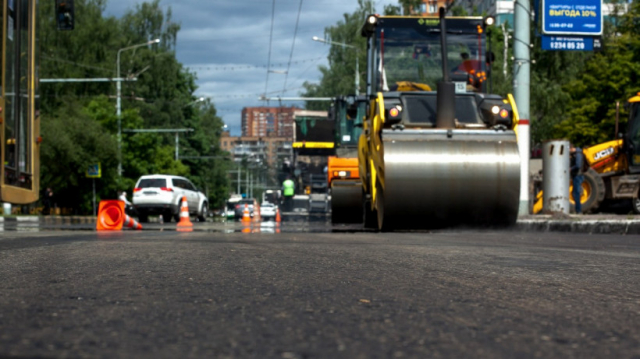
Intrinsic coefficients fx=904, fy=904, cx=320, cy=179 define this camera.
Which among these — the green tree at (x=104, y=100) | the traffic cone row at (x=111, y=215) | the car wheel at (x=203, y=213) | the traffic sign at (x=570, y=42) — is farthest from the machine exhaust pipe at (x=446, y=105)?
the green tree at (x=104, y=100)

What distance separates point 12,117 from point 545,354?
416 inches

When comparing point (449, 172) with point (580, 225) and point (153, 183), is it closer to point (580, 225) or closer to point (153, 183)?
point (580, 225)

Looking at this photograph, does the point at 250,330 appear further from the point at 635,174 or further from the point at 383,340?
the point at 635,174

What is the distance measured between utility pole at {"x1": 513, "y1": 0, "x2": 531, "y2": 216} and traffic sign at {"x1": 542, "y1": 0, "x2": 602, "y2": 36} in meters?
0.82

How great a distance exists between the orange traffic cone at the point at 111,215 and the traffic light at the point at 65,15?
122 inches

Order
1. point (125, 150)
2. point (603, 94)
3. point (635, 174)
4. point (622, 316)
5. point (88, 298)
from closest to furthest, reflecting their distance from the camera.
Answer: point (622, 316), point (88, 298), point (635, 174), point (603, 94), point (125, 150)

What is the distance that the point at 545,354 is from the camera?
8.46 ft

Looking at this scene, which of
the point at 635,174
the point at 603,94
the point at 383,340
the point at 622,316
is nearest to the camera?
the point at 383,340

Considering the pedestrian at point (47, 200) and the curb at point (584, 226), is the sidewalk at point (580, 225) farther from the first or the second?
the pedestrian at point (47, 200)

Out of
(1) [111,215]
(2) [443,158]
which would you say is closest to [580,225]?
(2) [443,158]

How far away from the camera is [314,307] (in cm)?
360

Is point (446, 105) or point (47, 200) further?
point (47, 200)

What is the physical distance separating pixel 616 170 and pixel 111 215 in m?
13.5

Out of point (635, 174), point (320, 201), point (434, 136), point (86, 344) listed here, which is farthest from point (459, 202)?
point (320, 201)
